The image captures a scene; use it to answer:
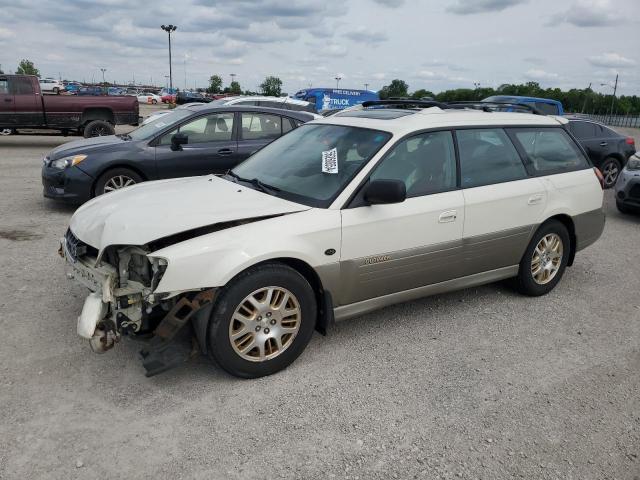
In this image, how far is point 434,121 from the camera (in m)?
4.29

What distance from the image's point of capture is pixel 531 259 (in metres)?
4.93

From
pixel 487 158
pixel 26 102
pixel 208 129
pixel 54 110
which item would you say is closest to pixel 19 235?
pixel 208 129

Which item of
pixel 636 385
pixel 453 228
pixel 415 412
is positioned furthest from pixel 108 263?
pixel 636 385

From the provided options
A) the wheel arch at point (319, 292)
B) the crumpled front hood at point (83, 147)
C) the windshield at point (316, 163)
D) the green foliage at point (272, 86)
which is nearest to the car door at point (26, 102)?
the crumpled front hood at point (83, 147)

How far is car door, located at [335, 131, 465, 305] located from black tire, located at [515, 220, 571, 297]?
0.89m

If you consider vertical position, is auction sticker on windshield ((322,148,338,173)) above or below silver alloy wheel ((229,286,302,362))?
above

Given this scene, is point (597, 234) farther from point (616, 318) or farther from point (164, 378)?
point (164, 378)

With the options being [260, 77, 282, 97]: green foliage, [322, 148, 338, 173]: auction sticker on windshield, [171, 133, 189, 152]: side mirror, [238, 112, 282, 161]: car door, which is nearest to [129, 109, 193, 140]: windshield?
[171, 133, 189, 152]: side mirror

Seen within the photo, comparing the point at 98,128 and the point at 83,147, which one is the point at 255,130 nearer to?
the point at 83,147

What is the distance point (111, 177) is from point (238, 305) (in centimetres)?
506

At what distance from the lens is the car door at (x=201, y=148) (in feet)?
25.3

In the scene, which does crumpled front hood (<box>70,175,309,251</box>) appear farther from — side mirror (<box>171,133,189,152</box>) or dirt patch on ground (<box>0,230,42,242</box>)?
side mirror (<box>171,133,189,152</box>)

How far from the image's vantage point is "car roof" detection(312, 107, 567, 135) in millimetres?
4156

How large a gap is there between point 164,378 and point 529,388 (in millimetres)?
2377
